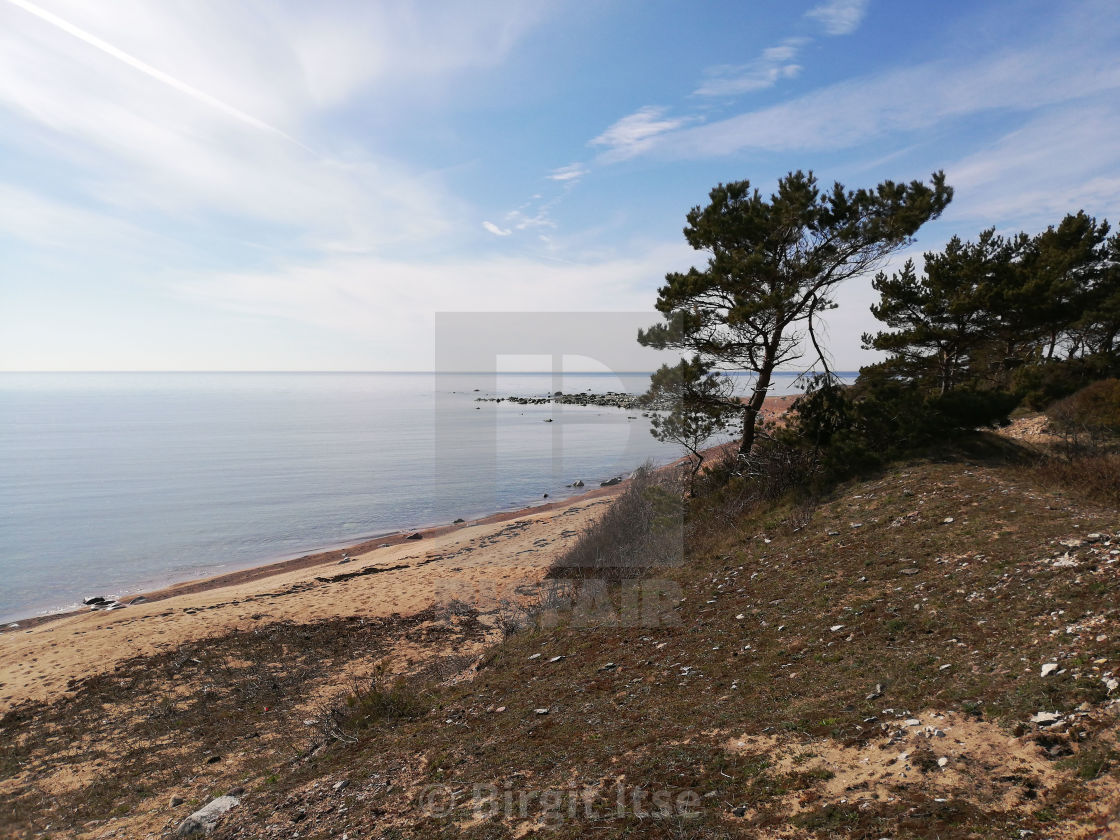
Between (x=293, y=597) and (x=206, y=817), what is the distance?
11898mm

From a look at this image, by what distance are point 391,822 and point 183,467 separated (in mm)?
46486

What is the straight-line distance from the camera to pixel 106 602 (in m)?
19.1

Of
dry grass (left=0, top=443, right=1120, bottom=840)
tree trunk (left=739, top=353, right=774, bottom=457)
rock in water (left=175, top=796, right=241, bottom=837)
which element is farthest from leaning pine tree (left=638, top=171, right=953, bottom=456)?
rock in water (left=175, top=796, right=241, bottom=837)

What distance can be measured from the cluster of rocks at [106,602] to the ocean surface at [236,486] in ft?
2.08

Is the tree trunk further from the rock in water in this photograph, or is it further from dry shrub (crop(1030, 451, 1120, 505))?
the rock in water

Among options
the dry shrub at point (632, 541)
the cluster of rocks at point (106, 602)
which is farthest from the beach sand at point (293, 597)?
the dry shrub at point (632, 541)

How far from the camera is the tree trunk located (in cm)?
1641

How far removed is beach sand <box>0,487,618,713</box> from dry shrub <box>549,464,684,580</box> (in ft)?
5.83

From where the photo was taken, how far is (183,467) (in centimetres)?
4309

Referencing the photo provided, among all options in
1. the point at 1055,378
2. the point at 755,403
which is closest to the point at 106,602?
the point at 755,403

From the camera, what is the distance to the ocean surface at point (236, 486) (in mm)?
23125

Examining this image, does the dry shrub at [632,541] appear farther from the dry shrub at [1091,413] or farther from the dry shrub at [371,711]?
the dry shrub at [1091,413]

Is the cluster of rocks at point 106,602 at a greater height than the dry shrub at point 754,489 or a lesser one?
lesser

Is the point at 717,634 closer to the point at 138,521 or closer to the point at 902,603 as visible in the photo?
the point at 902,603
